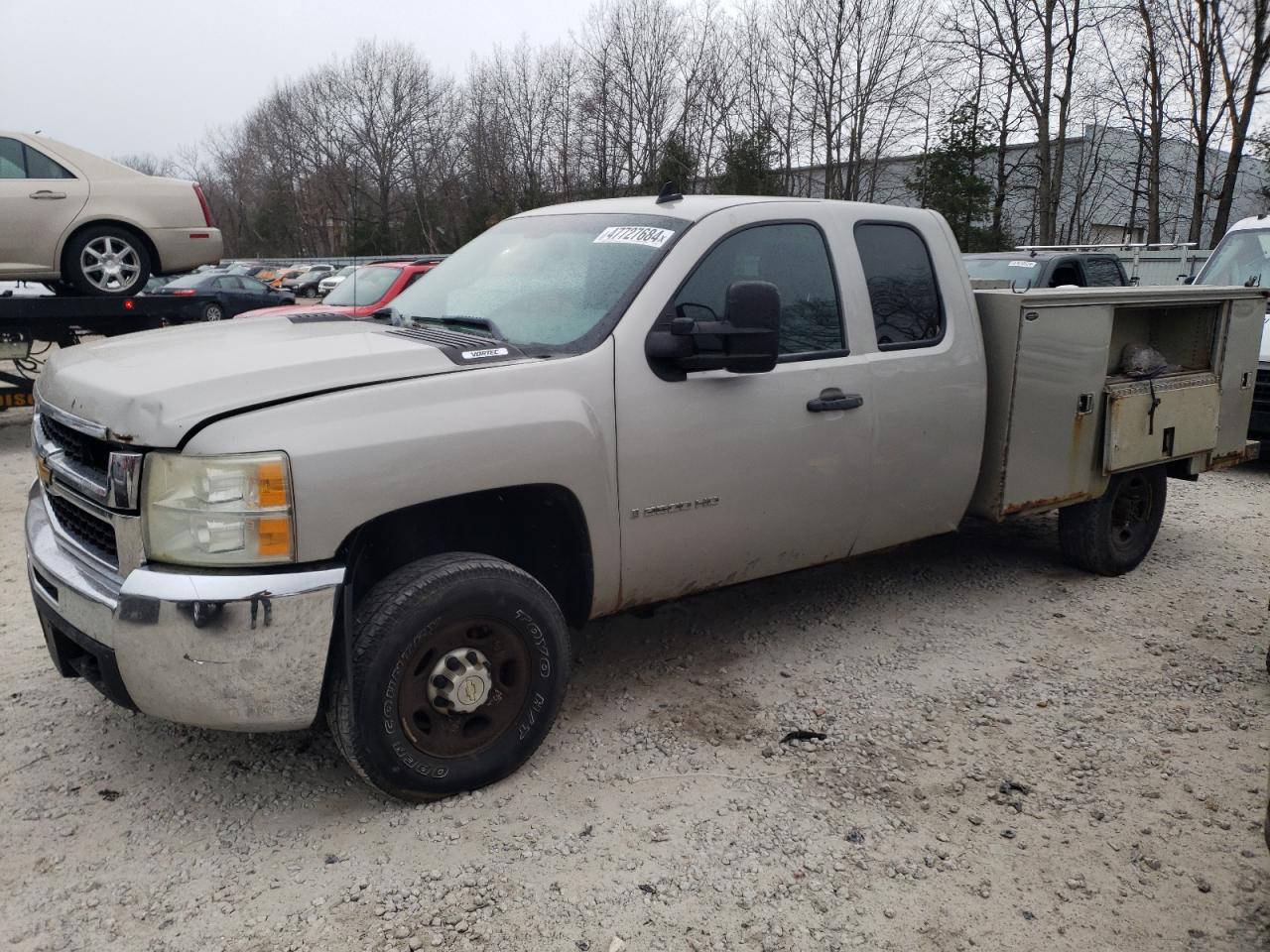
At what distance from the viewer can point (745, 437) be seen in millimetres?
3674

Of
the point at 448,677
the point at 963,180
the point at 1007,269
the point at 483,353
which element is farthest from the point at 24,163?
the point at 963,180

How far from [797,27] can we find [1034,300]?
3900 cm

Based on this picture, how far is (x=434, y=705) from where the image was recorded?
10.1ft

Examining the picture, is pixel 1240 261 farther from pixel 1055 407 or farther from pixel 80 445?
pixel 80 445

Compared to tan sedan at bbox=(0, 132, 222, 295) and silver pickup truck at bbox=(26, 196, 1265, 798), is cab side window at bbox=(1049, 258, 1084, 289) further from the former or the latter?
tan sedan at bbox=(0, 132, 222, 295)

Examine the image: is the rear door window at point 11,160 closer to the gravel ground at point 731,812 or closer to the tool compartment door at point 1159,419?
the gravel ground at point 731,812

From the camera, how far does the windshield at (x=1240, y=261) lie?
9.84 m

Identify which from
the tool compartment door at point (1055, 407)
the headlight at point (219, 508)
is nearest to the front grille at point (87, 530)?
the headlight at point (219, 508)

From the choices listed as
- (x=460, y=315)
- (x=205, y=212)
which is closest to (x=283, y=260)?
(x=205, y=212)

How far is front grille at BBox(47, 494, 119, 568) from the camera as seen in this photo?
2.94 metres

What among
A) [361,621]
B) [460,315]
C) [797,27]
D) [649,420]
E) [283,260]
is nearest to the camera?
[361,621]

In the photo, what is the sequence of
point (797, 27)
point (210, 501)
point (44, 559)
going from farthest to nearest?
point (797, 27)
point (44, 559)
point (210, 501)

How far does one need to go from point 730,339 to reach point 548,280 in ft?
2.68

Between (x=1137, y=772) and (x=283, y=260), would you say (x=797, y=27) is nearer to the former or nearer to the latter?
(x=283, y=260)
